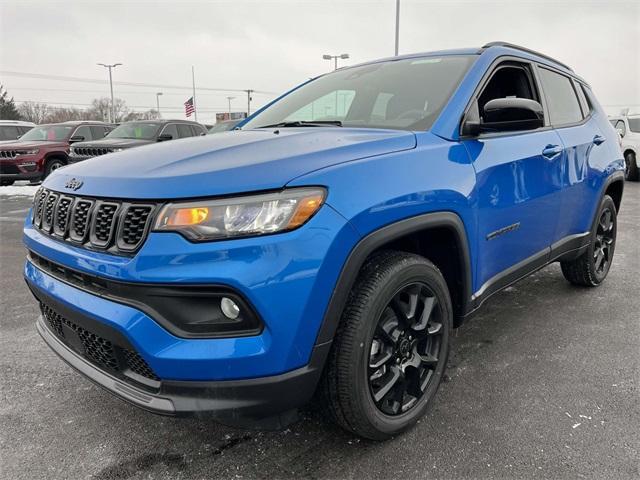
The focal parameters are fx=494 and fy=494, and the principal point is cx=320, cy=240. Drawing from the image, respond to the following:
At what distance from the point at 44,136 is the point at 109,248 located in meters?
13.3

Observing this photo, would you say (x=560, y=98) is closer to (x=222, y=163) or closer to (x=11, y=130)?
(x=222, y=163)

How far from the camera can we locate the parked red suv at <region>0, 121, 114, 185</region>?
1172 centimetres

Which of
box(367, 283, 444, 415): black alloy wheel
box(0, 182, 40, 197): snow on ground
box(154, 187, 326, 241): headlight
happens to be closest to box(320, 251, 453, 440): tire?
box(367, 283, 444, 415): black alloy wheel

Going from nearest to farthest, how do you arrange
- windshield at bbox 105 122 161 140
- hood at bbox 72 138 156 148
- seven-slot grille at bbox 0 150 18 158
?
hood at bbox 72 138 156 148, windshield at bbox 105 122 161 140, seven-slot grille at bbox 0 150 18 158

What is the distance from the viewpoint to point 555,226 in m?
3.24

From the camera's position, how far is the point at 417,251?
241cm

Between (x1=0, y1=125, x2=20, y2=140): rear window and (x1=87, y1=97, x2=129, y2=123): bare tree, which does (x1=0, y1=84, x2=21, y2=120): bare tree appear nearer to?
(x1=87, y1=97, x2=129, y2=123): bare tree

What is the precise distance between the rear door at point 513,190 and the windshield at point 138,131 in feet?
31.1

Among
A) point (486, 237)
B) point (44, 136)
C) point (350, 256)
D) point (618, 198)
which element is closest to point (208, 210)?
point (350, 256)

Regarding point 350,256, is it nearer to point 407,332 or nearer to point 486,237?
point 407,332

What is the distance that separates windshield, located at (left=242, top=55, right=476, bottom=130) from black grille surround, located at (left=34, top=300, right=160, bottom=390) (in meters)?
1.58

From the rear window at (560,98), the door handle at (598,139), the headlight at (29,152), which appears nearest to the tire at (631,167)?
the door handle at (598,139)

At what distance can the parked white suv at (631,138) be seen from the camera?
526 inches

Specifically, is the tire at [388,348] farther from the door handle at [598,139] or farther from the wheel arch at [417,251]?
the door handle at [598,139]
